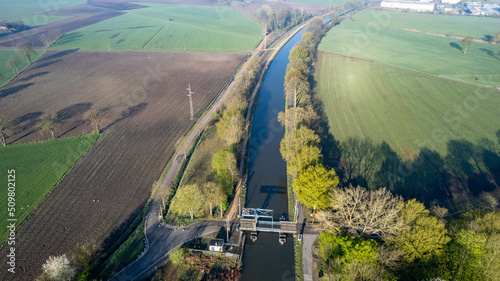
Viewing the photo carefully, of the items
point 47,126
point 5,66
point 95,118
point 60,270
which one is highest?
point 5,66

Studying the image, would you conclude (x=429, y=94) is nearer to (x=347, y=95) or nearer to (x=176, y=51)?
(x=347, y=95)

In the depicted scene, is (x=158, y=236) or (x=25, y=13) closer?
(x=158, y=236)

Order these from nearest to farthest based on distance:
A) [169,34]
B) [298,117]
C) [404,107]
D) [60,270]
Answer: [60,270], [298,117], [404,107], [169,34]

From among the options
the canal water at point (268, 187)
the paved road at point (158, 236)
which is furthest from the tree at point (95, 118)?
the canal water at point (268, 187)

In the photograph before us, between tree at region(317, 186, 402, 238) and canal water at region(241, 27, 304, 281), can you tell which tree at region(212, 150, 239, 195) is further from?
tree at region(317, 186, 402, 238)

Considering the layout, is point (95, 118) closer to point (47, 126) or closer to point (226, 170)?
point (47, 126)

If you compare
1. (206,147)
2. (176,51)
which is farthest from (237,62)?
(206,147)

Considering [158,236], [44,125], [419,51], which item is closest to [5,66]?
[44,125]

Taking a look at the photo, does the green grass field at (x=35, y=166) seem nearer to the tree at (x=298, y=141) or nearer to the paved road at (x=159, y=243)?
the paved road at (x=159, y=243)
